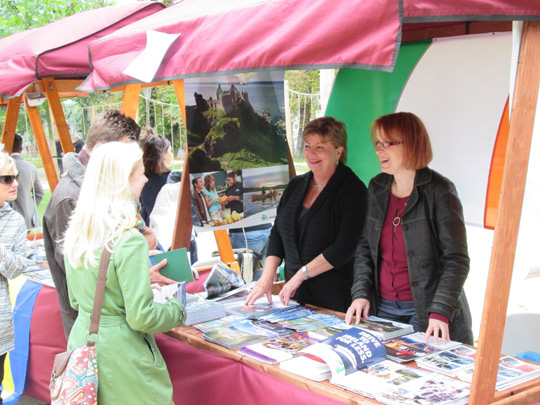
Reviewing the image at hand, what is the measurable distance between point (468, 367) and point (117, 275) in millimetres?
1194

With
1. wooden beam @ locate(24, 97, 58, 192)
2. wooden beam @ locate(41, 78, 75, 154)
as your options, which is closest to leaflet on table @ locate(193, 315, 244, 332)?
wooden beam @ locate(41, 78, 75, 154)

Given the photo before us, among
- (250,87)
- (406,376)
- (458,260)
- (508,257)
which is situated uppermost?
(250,87)

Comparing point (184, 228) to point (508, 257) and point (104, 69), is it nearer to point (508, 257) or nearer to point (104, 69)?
point (104, 69)

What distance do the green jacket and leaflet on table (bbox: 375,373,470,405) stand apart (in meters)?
0.80

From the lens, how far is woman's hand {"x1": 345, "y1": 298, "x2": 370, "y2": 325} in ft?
8.14

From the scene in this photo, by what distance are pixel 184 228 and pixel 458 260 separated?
175 cm

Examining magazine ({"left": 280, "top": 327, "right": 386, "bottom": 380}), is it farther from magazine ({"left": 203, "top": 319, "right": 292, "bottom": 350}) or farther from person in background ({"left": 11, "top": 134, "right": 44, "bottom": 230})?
person in background ({"left": 11, "top": 134, "right": 44, "bottom": 230})

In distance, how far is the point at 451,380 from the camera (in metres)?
1.84

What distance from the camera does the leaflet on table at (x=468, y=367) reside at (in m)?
1.85

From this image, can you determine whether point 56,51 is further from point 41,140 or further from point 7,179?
point 7,179

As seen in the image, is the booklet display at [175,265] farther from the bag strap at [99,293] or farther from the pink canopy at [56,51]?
the pink canopy at [56,51]

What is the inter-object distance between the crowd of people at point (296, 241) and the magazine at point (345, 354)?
320 mm

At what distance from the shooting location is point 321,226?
291cm

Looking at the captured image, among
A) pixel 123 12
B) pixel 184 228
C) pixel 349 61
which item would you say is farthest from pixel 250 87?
pixel 349 61
